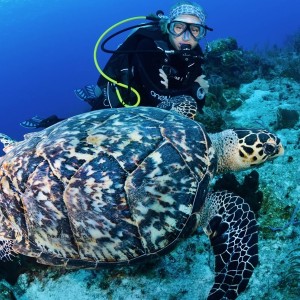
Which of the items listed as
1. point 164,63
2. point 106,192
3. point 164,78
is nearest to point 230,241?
point 106,192

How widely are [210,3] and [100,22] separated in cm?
3413

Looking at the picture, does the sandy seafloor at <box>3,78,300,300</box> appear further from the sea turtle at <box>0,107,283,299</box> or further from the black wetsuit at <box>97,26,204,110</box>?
the black wetsuit at <box>97,26,204,110</box>

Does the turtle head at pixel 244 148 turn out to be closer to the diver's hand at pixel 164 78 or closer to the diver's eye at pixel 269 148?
the diver's eye at pixel 269 148

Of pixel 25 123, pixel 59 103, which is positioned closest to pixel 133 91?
pixel 25 123

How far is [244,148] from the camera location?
8.81ft

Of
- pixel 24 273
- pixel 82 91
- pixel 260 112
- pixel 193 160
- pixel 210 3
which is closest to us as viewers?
pixel 193 160

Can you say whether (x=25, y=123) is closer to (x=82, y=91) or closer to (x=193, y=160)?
(x=82, y=91)

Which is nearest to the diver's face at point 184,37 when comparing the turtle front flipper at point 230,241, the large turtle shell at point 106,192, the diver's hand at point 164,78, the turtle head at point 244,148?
the diver's hand at point 164,78

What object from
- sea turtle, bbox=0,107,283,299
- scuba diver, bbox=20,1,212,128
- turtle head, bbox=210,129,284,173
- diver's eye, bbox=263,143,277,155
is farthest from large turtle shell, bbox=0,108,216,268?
scuba diver, bbox=20,1,212,128

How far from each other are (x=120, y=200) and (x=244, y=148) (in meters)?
1.34

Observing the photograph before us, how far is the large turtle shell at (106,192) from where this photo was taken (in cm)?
209

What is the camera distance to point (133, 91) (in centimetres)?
399

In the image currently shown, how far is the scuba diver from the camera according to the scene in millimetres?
3688

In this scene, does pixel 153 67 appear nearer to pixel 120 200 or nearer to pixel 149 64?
pixel 149 64
